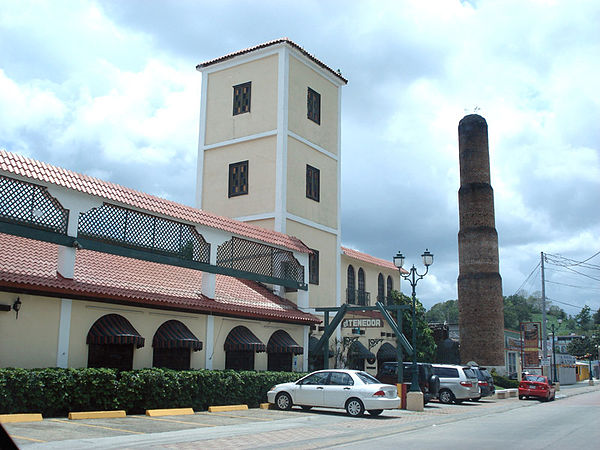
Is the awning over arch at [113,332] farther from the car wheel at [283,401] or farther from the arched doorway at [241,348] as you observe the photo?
the car wheel at [283,401]

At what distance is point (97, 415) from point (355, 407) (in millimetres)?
7394

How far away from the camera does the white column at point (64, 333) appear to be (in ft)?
55.1

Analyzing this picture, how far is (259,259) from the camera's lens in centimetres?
2603

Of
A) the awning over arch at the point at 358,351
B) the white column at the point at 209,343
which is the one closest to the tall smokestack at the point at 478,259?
the awning over arch at the point at 358,351

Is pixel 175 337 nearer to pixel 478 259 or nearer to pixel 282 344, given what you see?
pixel 282 344

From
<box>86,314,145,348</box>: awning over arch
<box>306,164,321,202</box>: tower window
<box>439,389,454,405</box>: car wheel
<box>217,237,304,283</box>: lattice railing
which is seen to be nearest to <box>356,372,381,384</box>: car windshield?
<box>86,314,145,348</box>: awning over arch

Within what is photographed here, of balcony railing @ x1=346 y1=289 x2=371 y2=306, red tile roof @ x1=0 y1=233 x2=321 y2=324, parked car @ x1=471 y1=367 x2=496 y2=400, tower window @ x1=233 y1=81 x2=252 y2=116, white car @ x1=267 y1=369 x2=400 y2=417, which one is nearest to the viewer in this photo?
red tile roof @ x1=0 y1=233 x2=321 y2=324

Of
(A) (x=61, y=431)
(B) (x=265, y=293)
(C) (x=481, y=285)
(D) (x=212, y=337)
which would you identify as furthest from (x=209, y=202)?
(C) (x=481, y=285)

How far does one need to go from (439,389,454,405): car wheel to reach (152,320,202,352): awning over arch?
1276 cm

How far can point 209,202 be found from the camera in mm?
33375

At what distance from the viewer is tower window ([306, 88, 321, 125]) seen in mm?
34250

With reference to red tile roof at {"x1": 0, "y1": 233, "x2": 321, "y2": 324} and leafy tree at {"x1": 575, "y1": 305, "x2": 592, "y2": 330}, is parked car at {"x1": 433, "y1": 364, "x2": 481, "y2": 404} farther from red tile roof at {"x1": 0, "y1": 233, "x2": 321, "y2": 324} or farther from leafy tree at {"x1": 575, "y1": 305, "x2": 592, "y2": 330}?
leafy tree at {"x1": 575, "y1": 305, "x2": 592, "y2": 330}

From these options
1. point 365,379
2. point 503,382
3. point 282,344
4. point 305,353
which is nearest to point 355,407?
point 365,379

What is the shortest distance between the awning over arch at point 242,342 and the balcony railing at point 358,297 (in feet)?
45.2
